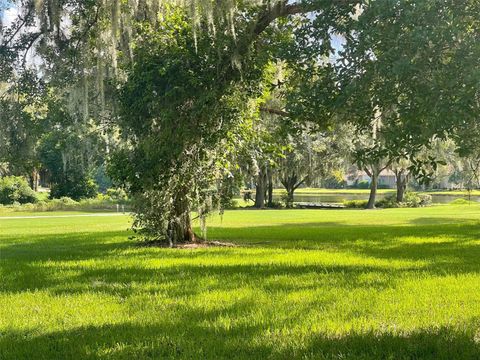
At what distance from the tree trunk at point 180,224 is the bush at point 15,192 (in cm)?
2894

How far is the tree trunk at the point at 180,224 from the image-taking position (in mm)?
12259

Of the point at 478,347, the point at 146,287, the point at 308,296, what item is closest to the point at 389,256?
the point at 308,296

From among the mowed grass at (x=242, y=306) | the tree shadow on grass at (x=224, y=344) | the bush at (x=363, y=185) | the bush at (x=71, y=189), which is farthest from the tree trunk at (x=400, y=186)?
the bush at (x=363, y=185)

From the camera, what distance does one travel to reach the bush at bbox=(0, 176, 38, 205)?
3903 cm

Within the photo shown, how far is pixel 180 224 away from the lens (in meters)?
12.7

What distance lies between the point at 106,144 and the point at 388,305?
38.8 feet

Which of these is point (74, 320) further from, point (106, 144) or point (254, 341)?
point (106, 144)

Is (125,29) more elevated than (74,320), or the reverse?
(125,29)

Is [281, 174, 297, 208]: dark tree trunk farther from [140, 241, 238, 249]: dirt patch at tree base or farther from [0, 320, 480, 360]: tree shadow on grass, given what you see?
[0, 320, 480, 360]: tree shadow on grass

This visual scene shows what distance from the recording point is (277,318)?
16.5ft

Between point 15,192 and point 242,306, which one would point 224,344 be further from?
point 15,192

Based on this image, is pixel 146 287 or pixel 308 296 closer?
pixel 308 296

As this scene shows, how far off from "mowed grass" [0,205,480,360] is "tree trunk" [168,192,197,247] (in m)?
1.97

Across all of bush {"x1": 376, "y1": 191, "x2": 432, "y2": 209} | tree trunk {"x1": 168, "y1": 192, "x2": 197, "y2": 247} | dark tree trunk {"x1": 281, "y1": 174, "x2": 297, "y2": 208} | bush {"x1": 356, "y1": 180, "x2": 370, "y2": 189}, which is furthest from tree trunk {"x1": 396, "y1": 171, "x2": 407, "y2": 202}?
bush {"x1": 356, "y1": 180, "x2": 370, "y2": 189}
